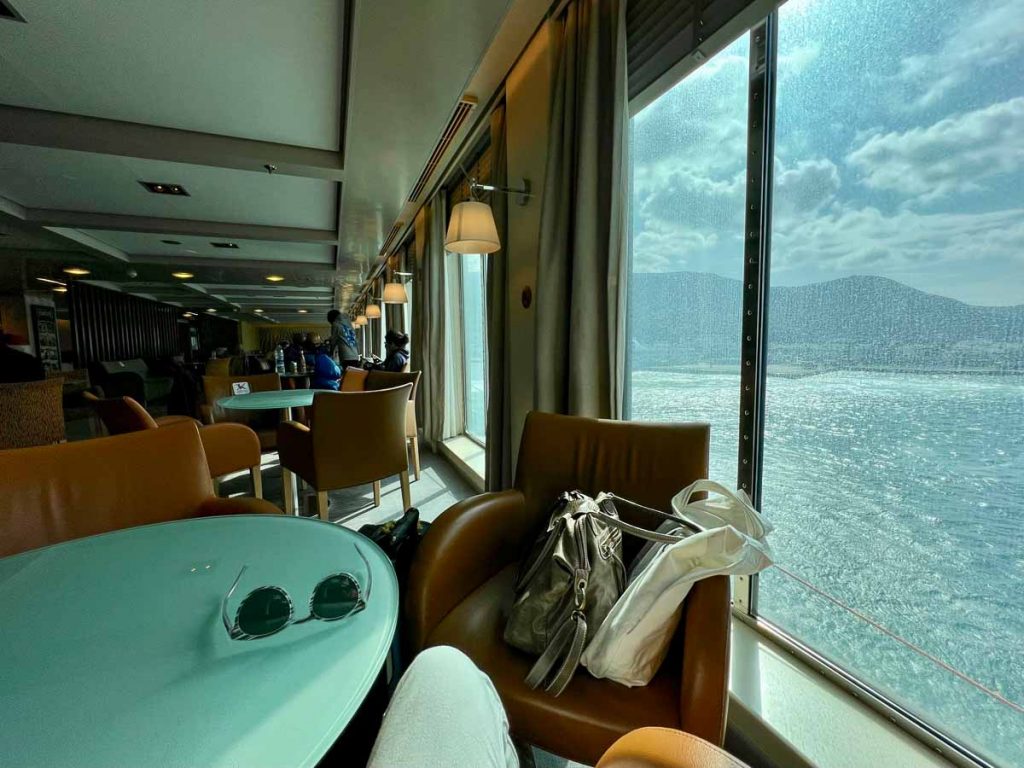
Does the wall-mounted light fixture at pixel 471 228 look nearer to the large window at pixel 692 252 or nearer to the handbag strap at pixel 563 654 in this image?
the large window at pixel 692 252

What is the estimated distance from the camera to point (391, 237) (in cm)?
551

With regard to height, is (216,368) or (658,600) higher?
(216,368)

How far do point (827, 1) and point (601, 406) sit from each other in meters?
1.38

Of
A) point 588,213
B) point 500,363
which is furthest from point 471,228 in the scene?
point 500,363

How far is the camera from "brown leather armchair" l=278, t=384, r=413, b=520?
211cm

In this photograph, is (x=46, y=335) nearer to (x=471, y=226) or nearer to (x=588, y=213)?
(x=471, y=226)

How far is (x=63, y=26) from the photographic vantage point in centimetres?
185

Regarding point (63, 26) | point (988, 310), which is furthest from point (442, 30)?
point (988, 310)

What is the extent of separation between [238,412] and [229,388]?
244 mm

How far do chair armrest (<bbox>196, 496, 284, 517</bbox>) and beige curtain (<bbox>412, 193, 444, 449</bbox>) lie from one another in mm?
2930

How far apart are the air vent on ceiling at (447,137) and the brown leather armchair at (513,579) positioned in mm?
2316

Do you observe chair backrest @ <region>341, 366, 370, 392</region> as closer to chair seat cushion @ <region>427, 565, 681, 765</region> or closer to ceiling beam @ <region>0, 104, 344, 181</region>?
A: ceiling beam @ <region>0, 104, 344, 181</region>

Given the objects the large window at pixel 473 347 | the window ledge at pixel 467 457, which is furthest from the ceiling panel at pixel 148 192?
the window ledge at pixel 467 457

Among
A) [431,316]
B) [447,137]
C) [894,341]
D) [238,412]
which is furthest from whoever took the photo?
[431,316]
